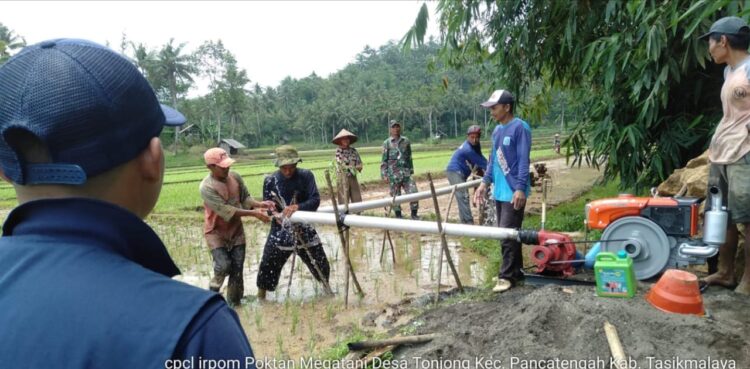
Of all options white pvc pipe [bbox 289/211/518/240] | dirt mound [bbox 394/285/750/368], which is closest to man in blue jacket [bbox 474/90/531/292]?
white pvc pipe [bbox 289/211/518/240]

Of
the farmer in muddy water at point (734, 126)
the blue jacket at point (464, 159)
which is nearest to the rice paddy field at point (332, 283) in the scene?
the blue jacket at point (464, 159)

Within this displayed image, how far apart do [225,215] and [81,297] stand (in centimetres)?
438

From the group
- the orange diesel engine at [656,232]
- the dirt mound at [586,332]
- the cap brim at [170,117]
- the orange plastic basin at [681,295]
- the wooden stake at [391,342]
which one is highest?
the cap brim at [170,117]

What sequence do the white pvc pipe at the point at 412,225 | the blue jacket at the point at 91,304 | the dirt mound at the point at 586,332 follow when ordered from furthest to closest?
1. the white pvc pipe at the point at 412,225
2. the dirt mound at the point at 586,332
3. the blue jacket at the point at 91,304

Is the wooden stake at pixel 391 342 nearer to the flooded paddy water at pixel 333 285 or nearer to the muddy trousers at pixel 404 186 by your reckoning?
the flooded paddy water at pixel 333 285

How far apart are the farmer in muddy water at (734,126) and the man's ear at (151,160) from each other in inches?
153

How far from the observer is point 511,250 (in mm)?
4621

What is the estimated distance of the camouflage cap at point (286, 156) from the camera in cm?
529

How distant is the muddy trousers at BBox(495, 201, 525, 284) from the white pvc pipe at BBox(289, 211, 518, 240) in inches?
17.0

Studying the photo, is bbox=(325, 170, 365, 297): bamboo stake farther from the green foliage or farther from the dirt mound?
the green foliage

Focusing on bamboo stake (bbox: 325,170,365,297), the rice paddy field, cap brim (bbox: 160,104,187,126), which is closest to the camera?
cap brim (bbox: 160,104,187,126)

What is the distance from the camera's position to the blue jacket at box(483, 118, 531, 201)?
181 inches

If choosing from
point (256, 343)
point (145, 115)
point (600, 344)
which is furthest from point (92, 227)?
point (256, 343)

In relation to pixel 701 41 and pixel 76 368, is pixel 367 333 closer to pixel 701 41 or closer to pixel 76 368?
pixel 76 368
